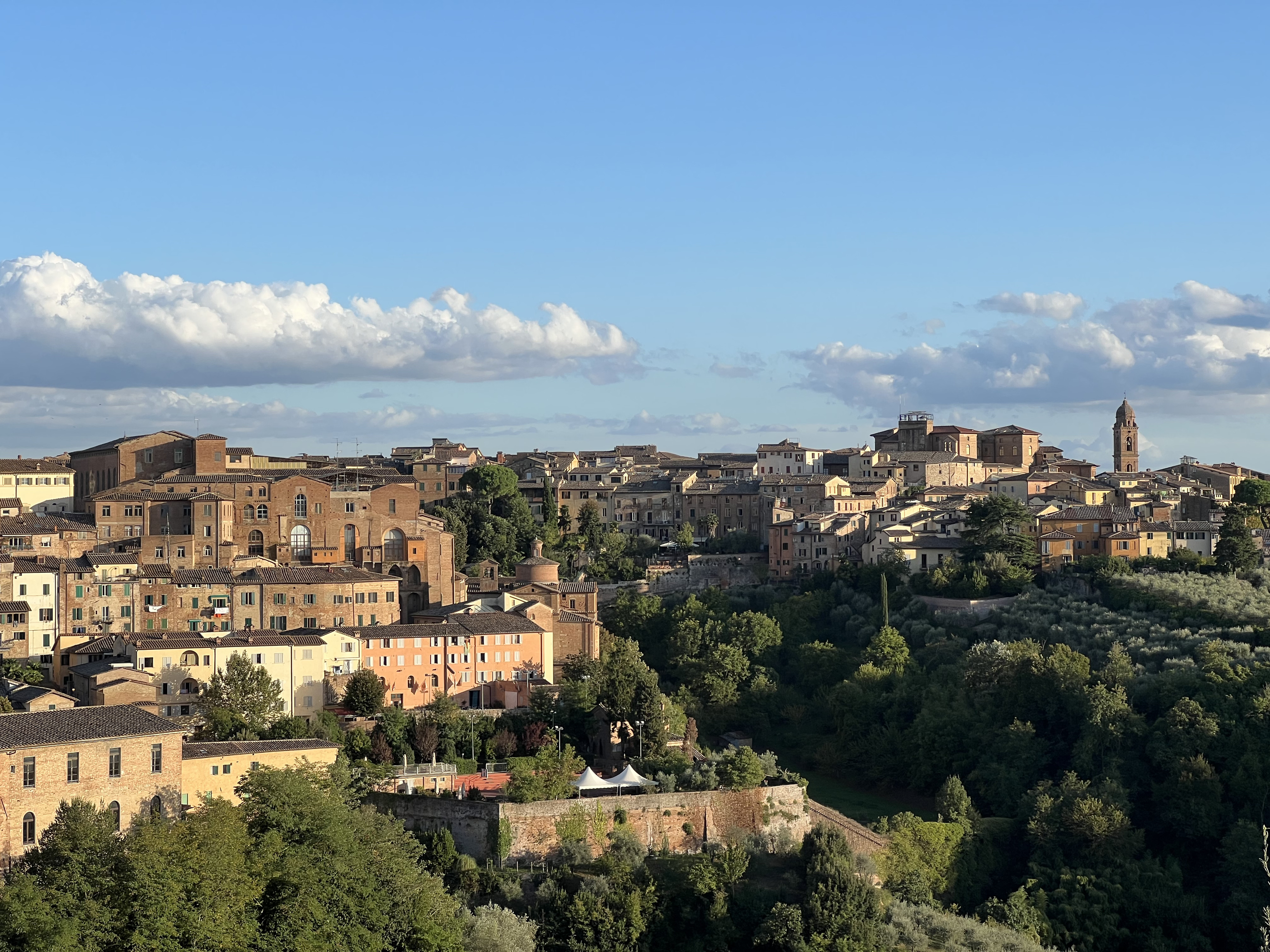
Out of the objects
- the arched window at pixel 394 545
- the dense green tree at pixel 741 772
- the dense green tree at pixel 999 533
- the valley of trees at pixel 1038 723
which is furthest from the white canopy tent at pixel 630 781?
the dense green tree at pixel 999 533

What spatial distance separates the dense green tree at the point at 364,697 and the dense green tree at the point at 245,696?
2.44m

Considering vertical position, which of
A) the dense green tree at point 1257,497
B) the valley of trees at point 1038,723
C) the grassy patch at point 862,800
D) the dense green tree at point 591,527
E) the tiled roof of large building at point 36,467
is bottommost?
the grassy patch at point 862,800

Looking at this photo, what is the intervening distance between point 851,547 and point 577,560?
41.6ft

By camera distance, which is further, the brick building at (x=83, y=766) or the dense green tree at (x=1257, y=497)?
the dense green tree at (x=1257, y=497)

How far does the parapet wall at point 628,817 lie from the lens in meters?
40.5

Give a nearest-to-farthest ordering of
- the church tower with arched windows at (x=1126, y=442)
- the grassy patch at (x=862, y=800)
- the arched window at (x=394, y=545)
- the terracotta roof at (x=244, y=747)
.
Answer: the terracotta roof at (x=244, y=747)
the grassy patch at (x=862, y=800)
the arched window at (x=394, y=545)
the church tower with arched windows at (x=1126, y=442)

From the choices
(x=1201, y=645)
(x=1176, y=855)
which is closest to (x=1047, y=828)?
(x=1176, y=855)

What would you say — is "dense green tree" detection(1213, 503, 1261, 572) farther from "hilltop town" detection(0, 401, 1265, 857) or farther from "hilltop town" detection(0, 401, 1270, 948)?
"hilltop town" detection(0, 401, 1265, 857)

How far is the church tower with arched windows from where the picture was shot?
103 m

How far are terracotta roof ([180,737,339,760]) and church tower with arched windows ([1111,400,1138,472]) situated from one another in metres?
72.0

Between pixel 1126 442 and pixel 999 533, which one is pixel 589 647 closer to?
pixel 999 533

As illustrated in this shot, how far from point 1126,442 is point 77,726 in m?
79.7

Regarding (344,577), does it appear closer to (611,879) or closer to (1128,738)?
(611,879)

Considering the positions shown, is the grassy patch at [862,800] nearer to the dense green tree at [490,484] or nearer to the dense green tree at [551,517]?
the dense green tree at [551,517]
